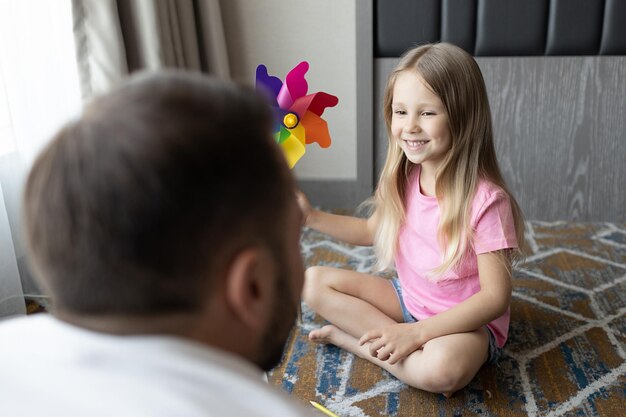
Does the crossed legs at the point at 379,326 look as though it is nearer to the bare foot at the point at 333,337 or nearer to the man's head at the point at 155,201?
the bare foot at the point at 333,337

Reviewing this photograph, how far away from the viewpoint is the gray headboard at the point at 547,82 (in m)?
1.94

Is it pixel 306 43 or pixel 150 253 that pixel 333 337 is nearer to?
pixel 150 253

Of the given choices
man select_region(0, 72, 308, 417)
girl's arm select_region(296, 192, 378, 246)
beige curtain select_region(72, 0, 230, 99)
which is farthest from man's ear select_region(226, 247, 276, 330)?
beige curtain select_region(72, 0, 230, 99)

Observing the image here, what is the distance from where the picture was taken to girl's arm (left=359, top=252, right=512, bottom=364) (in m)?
1.15

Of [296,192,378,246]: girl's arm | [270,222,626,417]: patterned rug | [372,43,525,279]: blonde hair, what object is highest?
[372,43,525,279]: blonde hair

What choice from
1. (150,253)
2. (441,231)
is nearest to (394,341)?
(441,231)

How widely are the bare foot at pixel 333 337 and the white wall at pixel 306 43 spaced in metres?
0.99

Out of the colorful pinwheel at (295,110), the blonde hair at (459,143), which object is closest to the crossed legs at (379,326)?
the blonde hair at (459,143)

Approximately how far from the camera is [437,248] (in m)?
1.26

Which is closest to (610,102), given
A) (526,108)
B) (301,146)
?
(526,108)

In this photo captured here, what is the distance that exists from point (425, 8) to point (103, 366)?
70.3 inches

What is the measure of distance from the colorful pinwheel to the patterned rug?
0.44m

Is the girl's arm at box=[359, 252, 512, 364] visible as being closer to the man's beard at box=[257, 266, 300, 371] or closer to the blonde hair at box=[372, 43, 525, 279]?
the blonde hair at box=[372, 43, 525, 279]

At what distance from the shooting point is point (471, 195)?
118cm
